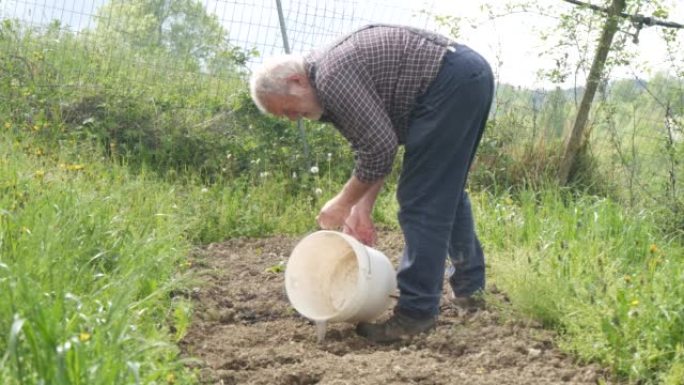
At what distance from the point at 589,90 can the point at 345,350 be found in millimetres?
3770

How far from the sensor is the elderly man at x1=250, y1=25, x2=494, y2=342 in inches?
148

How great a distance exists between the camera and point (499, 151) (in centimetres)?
739

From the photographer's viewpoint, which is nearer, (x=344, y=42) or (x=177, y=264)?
(x=344, y=42)

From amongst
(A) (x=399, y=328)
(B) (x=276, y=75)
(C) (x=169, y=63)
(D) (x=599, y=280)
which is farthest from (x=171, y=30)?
(D) (x=599, y=280)

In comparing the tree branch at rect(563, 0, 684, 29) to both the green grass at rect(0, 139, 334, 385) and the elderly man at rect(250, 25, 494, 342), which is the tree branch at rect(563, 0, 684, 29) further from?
the elderly man at rect(250, 25, 494, 342)

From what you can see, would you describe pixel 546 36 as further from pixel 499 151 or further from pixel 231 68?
pixel 231 68

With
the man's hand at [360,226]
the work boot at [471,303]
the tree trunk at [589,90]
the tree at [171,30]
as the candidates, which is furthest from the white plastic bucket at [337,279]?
the tree at [171,30]

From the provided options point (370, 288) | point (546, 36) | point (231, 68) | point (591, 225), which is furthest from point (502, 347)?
point (231, 68)

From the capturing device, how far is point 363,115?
371cm

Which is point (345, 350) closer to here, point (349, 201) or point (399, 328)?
point (399, 328)

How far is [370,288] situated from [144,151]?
11.2 ft

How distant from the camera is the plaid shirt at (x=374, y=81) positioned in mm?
3719

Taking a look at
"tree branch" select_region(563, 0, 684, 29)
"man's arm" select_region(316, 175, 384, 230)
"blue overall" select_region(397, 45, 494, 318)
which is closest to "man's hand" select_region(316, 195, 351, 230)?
"man's arm" select_region(316, 175, 384, 230)

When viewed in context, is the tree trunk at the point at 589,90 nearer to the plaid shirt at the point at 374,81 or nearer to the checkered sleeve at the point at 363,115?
the plaid shirt at the point at 374,81
